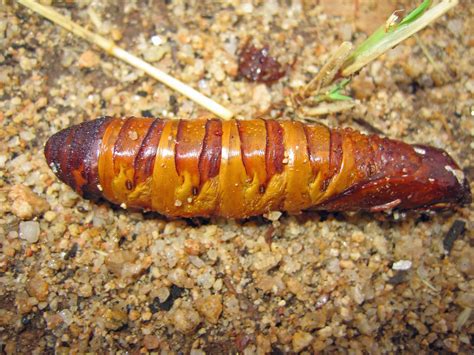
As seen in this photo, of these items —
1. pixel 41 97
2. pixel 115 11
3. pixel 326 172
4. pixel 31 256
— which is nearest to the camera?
pixel 326 172

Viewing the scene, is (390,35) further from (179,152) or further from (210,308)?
(210,308)

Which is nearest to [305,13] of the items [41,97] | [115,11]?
[115,11]

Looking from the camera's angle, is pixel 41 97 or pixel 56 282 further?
pixel 41 97

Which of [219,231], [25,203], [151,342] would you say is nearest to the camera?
[151,342]

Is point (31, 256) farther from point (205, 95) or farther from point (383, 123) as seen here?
point (383, 123)

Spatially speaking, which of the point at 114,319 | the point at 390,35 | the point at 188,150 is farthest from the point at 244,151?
the point at 114,319

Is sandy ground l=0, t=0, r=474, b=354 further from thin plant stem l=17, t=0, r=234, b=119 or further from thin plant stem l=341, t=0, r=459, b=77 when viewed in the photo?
thin plant stem l=341, t=0, r=459, b=77

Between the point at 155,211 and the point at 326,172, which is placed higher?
the point at 326,172
